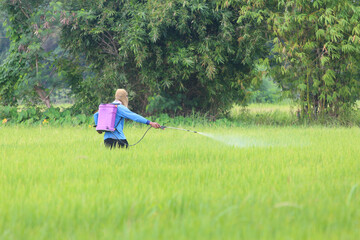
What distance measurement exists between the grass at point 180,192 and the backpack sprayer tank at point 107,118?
38 cm

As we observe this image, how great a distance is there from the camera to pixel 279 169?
512 centimetres

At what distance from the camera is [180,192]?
3.78m

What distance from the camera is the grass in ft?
9.30

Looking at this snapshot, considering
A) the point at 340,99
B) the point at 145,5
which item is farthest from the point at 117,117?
the point at 340,99

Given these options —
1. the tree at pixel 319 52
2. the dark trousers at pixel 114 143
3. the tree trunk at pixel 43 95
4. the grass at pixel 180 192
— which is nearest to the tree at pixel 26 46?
the tree trunk at pixel 43 95

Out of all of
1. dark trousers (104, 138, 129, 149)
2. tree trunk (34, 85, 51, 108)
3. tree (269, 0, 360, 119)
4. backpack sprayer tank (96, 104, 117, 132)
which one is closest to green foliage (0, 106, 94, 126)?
tree trunk (34, 85, 51, 108)

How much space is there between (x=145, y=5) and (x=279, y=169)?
7.98 metres

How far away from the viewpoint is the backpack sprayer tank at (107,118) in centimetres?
659

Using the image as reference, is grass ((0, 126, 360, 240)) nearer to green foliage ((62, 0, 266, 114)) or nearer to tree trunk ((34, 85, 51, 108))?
green foliage ((62, 0, 266, 114))

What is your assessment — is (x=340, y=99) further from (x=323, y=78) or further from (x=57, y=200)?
(x=57, y=200)

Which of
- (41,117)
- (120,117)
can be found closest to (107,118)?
(120,117)

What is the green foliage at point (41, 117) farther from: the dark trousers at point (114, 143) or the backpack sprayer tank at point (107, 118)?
the backpack sprayer tank at point (107, 118)

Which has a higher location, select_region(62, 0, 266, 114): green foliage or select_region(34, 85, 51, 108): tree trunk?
select_region(62, 0, 266, 114): green foliage

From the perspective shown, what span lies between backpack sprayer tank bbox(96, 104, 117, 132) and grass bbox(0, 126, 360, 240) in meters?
0.38
